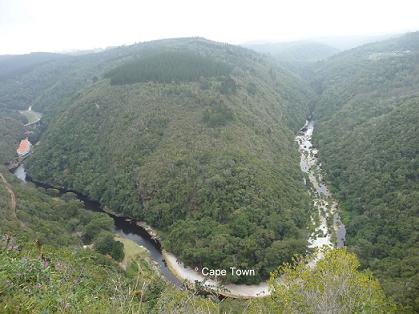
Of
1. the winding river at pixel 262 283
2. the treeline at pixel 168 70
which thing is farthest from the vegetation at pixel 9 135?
the treeline at pixel 168 70

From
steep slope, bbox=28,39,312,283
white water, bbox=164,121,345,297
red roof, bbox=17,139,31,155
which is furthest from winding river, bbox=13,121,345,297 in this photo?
red roof, bbox=17,139,31,155

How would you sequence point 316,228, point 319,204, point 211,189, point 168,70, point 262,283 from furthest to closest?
1. point 168,70
2. point 319,204
3. point 211,189
4. point 316,228
5. point 262,283

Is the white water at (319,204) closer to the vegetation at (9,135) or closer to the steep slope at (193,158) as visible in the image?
the steep slope at (193,158)

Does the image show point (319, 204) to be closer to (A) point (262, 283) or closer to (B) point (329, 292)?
(A) point (262, 283)

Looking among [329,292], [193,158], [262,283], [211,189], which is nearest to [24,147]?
[193,158]

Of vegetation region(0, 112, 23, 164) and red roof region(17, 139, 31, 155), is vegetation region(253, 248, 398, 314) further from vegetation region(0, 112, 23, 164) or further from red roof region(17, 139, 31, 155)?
red roof region(17, 139, 31, 155)

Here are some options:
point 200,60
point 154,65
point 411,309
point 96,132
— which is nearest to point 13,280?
point 411,309
